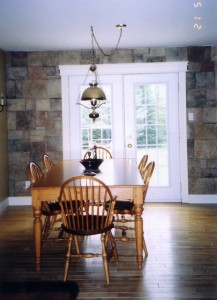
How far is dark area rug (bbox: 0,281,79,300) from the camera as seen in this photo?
8.34ft

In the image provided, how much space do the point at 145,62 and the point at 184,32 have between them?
935mm

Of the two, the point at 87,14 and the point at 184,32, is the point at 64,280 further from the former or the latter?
the point at 184,32

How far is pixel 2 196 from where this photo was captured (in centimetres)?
539

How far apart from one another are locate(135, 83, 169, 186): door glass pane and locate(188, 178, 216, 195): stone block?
1.28ft

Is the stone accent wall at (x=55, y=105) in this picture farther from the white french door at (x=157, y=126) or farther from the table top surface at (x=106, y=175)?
the table top surface at (x=106, y=175)

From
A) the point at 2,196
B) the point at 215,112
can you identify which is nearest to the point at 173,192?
the point at 215,112

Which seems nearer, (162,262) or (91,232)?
(91,232)

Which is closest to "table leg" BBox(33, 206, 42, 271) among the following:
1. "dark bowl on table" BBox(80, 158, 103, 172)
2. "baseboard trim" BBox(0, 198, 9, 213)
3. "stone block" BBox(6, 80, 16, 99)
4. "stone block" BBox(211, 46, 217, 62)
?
"dark bowl on table" BBox(80, 158, 103, 172)

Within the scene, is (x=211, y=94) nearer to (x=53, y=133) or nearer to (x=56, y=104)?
(x=56, y=104)

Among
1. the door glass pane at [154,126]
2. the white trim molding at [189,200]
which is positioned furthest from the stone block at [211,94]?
the white trim molding at [189,200]

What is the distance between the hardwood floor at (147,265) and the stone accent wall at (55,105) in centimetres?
127

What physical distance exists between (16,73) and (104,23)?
6.44 feet

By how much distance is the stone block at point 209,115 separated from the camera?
5492 millimetres

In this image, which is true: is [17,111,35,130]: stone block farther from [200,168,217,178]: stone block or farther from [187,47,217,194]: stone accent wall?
[200,168,217,178]: stone block
